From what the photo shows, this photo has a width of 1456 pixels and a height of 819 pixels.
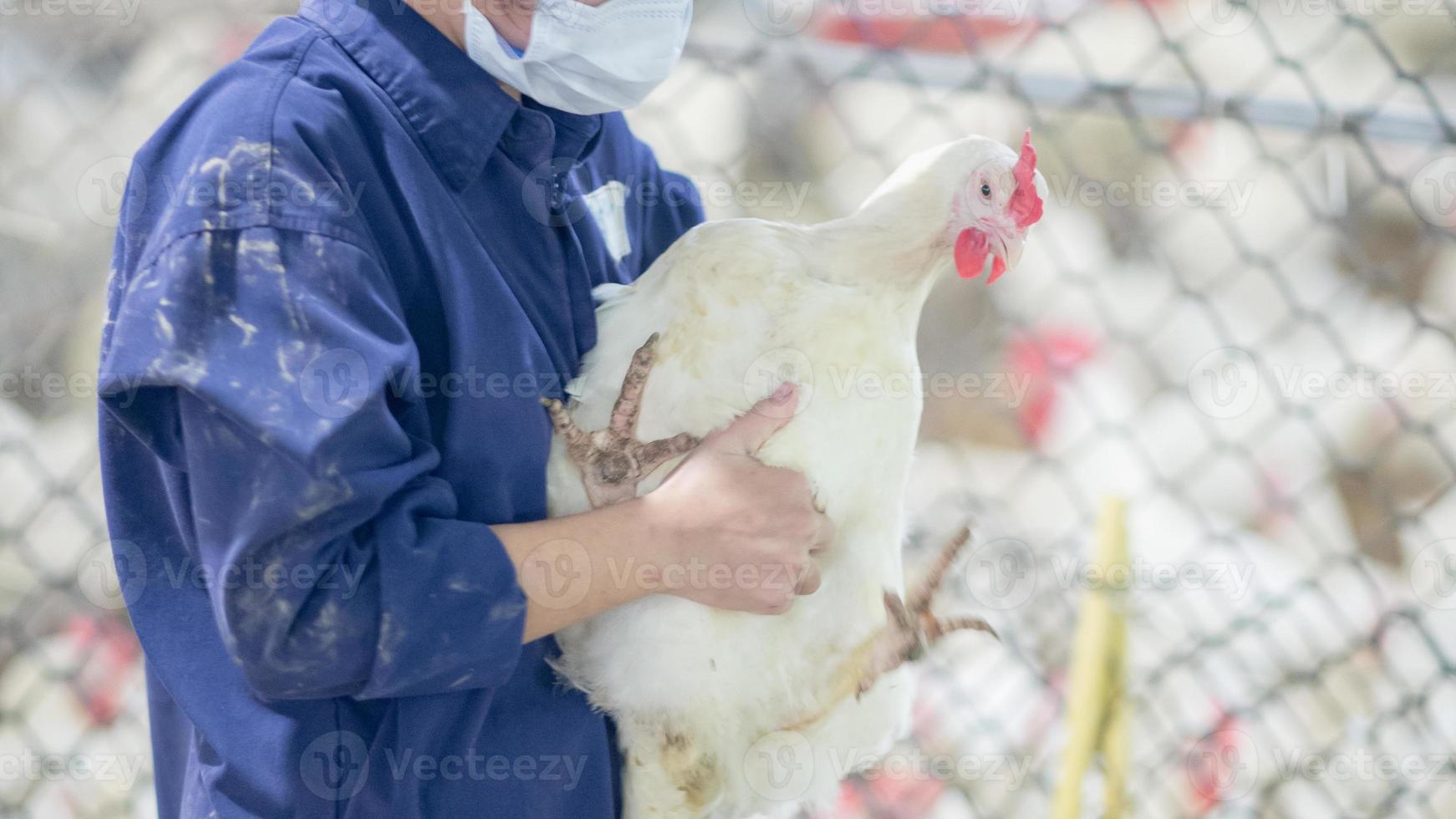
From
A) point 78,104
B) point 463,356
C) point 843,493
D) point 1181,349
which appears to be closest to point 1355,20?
point 1181,349

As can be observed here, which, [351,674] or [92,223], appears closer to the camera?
[351,674]

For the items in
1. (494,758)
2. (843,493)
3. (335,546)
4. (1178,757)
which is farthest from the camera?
(1178,757)

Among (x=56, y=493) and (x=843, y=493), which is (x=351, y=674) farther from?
(x=56, y=493)

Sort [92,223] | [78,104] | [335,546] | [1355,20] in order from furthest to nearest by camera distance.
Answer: [92,223], [78,104], [1355,20], [335,546]

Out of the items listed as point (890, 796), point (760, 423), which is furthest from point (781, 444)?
point (890, 796)

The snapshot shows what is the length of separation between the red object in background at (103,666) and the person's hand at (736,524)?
1.49 metres

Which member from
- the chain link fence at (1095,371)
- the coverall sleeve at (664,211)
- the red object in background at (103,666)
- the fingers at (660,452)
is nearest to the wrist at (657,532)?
the fingers at (660,452)

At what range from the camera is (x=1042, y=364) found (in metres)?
2.12

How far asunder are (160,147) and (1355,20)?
1.46 meters

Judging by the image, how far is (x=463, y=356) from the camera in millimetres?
777

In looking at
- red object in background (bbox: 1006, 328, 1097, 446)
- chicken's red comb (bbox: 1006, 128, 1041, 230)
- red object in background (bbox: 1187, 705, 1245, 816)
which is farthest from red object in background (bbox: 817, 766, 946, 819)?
chicken's red comb (bbox: 1006, 128, 1041, 230)

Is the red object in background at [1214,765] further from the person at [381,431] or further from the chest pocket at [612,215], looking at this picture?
the chest pocket at [612,215]

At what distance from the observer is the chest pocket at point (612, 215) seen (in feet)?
3.37

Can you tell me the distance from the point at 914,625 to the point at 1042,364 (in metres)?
1.21
